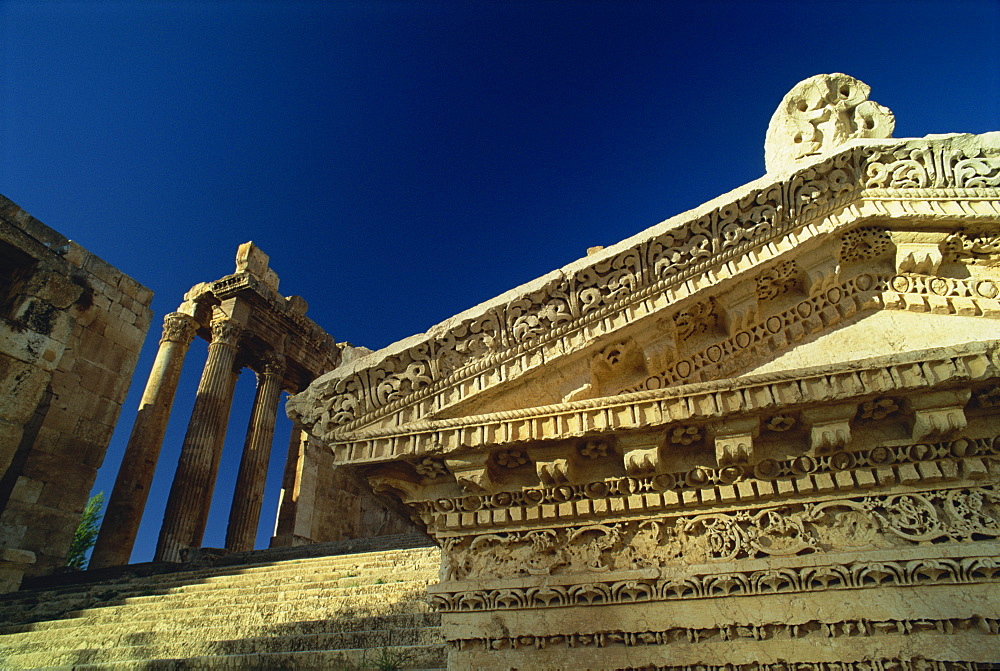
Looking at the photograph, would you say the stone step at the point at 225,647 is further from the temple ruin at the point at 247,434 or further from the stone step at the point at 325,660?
the temple ruin at the point at 247,434

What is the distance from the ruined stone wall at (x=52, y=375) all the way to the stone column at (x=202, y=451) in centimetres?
371

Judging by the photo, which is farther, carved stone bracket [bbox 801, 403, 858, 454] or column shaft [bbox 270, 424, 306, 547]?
column shaft [bbox 270, 424, 306, 547]

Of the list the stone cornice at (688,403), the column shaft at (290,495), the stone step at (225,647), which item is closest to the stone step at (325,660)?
the stone step at (225,647)

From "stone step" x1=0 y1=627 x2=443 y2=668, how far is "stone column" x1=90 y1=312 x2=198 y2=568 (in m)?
9.89

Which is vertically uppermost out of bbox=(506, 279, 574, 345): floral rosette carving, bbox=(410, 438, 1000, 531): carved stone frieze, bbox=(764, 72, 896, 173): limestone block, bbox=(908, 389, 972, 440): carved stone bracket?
bbox=(764, 72, 896, 173): limestone block

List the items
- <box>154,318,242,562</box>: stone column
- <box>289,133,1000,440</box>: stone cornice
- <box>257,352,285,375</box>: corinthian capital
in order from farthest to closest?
<box>257,352,285,375</box>: corinthian capital, <box>154,318,242,562</box>: stone column, <box>289,133,1000,440</box>: stone cornice

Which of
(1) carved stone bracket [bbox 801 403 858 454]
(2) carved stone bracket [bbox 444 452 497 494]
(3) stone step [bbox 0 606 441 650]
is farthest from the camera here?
(3) stone step [bbox 0 606 441 650]

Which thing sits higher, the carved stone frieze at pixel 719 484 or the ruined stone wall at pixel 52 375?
the ruined stone wall at pixel 52 375

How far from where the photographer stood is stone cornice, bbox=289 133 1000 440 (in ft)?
11.4

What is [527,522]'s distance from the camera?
10.3ft

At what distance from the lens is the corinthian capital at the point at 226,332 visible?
19.1m

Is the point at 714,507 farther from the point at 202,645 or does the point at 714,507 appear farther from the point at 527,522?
the point at 202,645

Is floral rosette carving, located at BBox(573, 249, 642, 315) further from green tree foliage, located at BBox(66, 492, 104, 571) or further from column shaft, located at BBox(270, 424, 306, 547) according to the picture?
green tree foliage, located at BBox(66, 492, 104, 571)

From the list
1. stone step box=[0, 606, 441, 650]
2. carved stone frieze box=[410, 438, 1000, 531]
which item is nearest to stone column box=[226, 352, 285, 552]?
stone step box=[0, 606, 441, 650]
